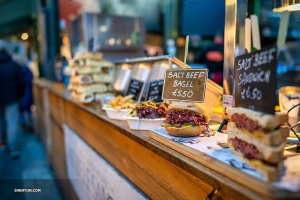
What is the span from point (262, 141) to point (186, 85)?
0.65 m

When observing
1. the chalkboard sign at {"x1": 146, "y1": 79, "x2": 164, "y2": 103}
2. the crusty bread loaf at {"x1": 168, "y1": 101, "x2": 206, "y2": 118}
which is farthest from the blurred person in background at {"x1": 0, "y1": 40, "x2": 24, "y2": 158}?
the crusty bread loaf at {"x1": 168, "y1": 101, "x2": 206, "y2": 118}

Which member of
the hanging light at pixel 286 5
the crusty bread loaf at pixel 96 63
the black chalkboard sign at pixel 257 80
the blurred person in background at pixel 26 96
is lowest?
the blurred person in background at pixel 26 96

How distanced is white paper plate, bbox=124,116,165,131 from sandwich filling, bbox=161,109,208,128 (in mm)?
249

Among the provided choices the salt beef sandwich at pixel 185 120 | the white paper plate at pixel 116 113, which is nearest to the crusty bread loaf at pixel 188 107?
the salt beef sandwich at pixel 185 120

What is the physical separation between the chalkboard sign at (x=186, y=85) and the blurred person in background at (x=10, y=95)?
466 centimetres

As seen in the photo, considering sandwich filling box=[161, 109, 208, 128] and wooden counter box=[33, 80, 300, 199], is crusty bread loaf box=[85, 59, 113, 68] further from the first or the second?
sandwich filling box=[161, 109, 208, 128]

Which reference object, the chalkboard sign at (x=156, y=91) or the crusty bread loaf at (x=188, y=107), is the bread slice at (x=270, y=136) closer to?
the crusty bread loaf at (x=188, y=107)

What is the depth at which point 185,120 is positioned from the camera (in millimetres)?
1373

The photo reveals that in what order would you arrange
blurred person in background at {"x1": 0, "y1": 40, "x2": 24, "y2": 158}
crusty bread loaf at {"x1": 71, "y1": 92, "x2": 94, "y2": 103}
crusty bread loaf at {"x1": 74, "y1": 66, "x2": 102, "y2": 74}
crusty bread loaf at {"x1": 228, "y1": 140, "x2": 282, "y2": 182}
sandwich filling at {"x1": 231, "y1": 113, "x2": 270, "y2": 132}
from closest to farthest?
crusty bread loaf at {"x1": 228, "y1": 140, "x2": 282, "y2": 182}
sandwich filling at {"x1": 231, "y1": 113, "x2": 270, "y2": 132}
crusty bread loaf at {"x1": 71, "y1": 92, "x2": 94, "y2": 103}
crusty bread loaf at {"x1": 74, "y1": 66, "x2": 102, "y2": 74}
blurred person in background at {"x1": 0, "y1": 40, "x2": 24, "y2": 158}

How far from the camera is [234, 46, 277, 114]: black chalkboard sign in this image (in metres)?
0.96

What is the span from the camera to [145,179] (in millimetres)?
1605

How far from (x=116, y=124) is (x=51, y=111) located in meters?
3.48

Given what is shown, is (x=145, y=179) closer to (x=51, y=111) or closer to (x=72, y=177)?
(x=72, y=177)

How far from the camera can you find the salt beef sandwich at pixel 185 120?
52.9 inches
